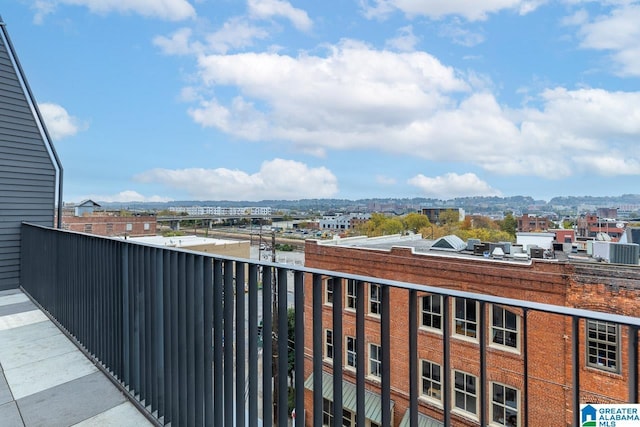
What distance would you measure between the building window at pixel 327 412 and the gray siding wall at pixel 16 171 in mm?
5580

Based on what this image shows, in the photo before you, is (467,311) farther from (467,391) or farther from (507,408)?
(467,391)

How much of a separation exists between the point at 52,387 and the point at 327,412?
1858 mm

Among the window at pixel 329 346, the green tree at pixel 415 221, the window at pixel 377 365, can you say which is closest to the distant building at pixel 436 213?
the green tree at pixel 415 221

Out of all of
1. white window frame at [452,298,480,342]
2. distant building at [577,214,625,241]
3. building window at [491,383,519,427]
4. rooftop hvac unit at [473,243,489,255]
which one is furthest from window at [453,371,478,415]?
distant building at [577,214,625,241]

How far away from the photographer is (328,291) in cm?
118

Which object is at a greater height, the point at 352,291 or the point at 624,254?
the point at 352,291

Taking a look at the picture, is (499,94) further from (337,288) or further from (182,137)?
(337,288)

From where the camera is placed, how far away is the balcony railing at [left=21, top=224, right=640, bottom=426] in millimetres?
990

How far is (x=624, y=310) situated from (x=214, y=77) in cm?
1490

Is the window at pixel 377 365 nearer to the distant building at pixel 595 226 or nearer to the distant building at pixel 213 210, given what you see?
the distant building at pixel 213 210

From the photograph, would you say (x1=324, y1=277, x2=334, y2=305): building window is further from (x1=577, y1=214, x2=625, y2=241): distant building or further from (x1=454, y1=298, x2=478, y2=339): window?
(x1=577, y1=214, x2=625, y2=241): distant building

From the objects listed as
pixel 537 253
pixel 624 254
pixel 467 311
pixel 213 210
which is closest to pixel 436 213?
pixel 624 254

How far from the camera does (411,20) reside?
20016 millimetres

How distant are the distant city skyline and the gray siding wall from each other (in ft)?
1.22
